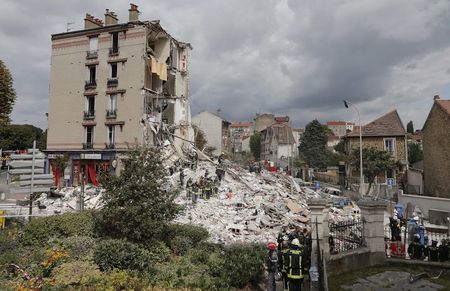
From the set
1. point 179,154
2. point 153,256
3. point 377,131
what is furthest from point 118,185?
point 377,131

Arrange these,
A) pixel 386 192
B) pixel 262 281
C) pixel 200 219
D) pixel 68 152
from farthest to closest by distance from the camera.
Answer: pixel 68 152 < pixel 386 192 < pixel 200 219 < pixel 262 281

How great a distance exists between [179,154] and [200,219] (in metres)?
15.2

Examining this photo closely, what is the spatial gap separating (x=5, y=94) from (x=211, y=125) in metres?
49.3

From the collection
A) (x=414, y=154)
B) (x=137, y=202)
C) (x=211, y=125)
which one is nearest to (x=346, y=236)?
(x=137, y=202)

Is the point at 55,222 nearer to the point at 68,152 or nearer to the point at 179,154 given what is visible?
the point at 179,154

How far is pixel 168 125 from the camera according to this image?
119 ft

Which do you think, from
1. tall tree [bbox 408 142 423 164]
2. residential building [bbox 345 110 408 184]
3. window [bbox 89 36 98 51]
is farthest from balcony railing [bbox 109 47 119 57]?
tall tree [bbox 408 142 423 164]

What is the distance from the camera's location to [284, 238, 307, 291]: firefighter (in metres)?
8.52

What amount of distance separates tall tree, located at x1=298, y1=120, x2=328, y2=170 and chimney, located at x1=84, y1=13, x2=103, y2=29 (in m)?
47.7

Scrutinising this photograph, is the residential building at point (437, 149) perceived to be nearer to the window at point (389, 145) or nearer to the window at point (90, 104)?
the window at point (389, 145)

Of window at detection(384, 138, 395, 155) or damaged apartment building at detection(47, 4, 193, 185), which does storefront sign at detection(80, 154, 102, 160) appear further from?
window at detection(384, 138, 395, 155)

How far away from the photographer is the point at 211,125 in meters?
67.3

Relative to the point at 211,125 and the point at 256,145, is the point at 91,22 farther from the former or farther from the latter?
the point at 256,145

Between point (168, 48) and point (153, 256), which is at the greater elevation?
point (168, 48)
